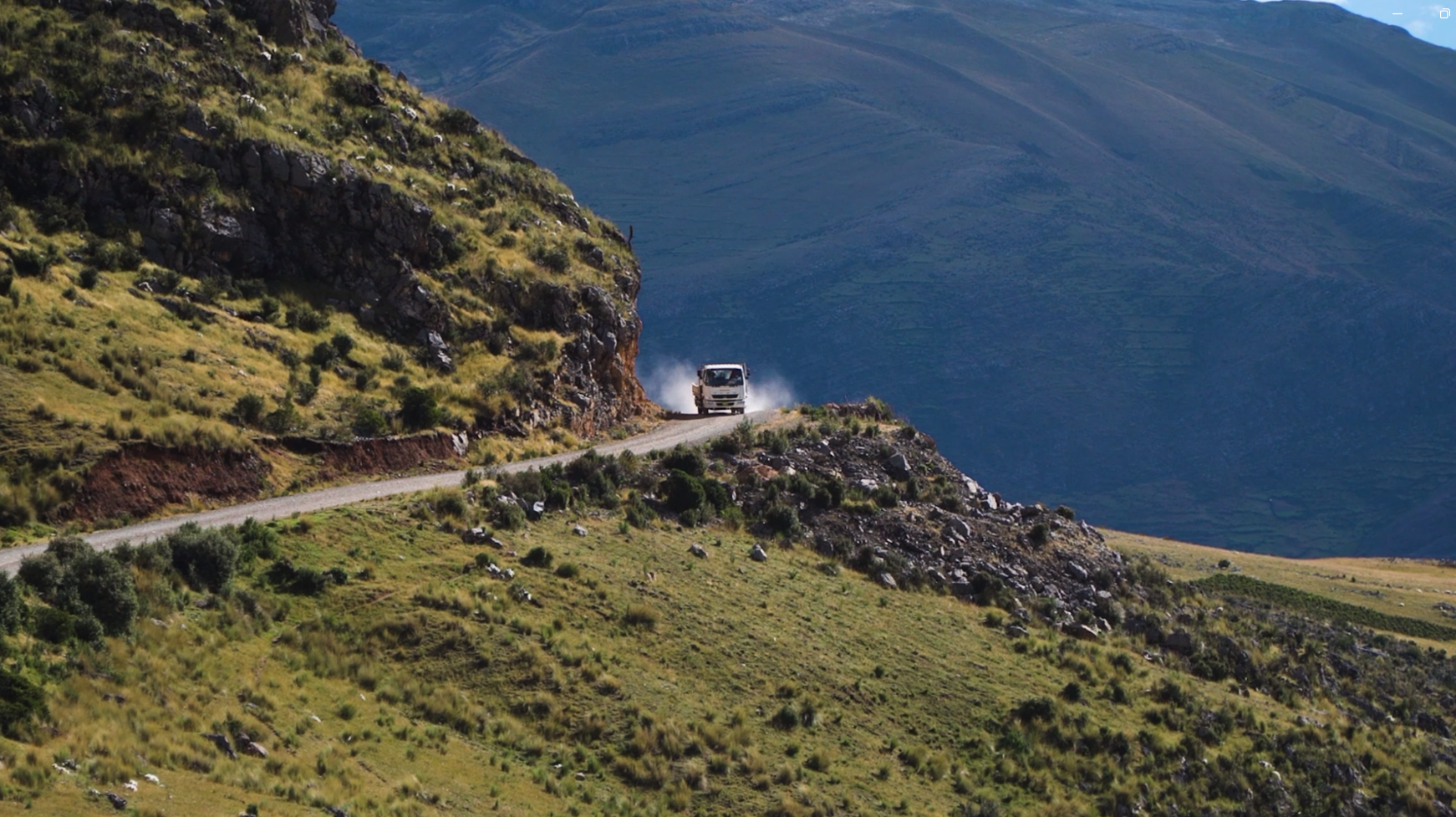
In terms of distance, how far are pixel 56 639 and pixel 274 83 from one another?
1167 inches

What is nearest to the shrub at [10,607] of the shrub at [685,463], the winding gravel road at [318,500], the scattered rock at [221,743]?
the winding gravel road at [318,500]

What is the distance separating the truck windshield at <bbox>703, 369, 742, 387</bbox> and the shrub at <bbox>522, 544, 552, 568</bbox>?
83.3ft

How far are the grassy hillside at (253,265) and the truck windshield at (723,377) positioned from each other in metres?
6.23

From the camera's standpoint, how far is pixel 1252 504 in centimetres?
18862

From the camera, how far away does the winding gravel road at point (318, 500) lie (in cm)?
2691

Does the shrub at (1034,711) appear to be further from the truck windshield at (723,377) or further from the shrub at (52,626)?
the truck windshield at (723,377)

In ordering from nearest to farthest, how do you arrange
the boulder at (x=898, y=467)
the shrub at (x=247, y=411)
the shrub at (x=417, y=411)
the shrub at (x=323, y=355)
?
the shrub at (x=247, y=411) → the shrub at (x=417, y=411) → the shrub at (x=323, y=355) → the boulder at (x=898, y=467)

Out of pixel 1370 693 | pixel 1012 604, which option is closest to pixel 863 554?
pixel 1012 604

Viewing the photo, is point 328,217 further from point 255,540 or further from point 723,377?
point 723,377

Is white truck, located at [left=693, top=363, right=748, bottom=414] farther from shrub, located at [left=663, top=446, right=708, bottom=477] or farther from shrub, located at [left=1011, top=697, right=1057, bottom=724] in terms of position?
shrub, located at [left=1011, top=697, right=1057, bottom=724]

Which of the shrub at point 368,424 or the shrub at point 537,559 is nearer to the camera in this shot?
the shrub at point 537,559

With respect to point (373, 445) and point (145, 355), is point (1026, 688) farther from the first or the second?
point (145, 355)

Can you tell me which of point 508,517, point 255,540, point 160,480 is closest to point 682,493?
point 508,517

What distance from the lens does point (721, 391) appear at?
5638cm
